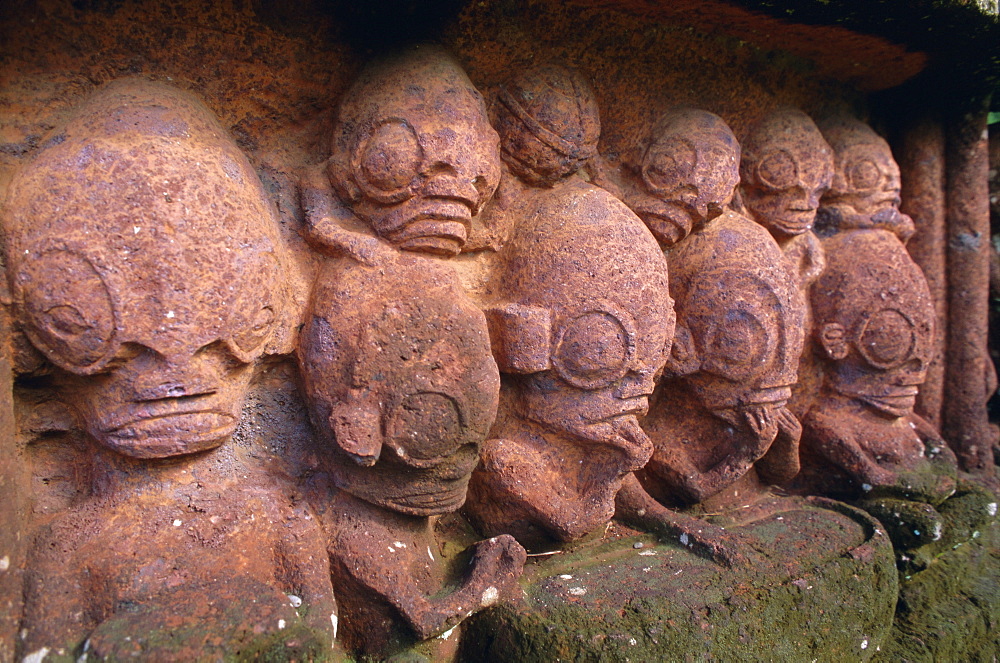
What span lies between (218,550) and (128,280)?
0.61 meters

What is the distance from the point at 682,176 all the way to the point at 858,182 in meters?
1.02

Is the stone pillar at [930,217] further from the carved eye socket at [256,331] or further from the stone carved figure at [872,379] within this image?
the carved eye socket at [256,331]

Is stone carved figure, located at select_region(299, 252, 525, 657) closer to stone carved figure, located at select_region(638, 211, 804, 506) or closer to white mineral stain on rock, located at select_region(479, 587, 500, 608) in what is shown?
white mineral stain on rock, located at select_region(479, 587, 500, 608)

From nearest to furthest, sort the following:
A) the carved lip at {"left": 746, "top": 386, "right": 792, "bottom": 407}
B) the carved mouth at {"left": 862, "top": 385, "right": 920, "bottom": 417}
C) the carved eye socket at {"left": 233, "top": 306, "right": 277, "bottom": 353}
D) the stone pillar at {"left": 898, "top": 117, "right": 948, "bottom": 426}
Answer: the carved eye socket at {"left": 233, "top": 306, "right": 277, "bottom": 353} < the carved lip at {"left": 746, "top": 386, "right": 792, "bottom": 407} < the carved mouth at {"left": 862, "top": 385, "right": 920, "bottom": 417} < the stone pillar at {"left": 898, "top": 117, "right": 948, "bottom": 426}

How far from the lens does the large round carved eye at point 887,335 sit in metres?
2.57

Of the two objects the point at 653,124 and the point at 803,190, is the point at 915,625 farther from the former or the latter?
the point at 653,124

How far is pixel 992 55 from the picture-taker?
2381mm

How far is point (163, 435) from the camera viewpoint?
1.42m

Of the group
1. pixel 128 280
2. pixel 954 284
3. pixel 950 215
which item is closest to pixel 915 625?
pixel 954 284

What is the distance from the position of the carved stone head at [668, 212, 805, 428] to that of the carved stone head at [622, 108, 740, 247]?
0.39 feet

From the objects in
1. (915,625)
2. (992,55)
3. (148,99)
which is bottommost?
(915,625)

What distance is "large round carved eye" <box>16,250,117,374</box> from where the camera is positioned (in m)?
1.34

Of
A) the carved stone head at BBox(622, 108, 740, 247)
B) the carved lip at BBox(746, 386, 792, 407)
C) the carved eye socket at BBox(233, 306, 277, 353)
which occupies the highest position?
the carved stone head at BBox(622, 108, 740, 247)

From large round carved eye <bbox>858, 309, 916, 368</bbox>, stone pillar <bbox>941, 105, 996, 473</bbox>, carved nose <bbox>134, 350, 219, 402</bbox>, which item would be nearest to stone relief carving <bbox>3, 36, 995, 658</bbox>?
carved nose <bbox>134, 350, 219, 402</bbox>
